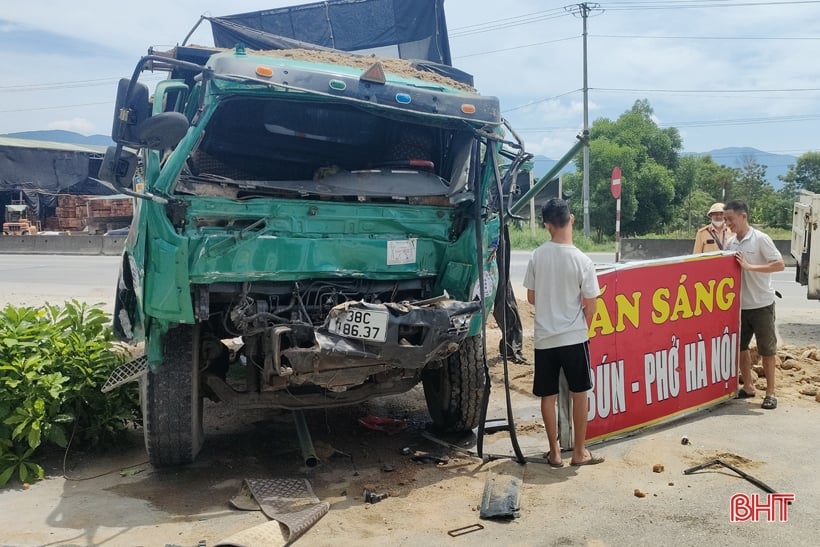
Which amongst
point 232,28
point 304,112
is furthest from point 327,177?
point 232,28

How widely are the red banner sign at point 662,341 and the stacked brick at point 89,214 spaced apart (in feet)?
79.9

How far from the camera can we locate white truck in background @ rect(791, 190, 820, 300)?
8773 millimetres

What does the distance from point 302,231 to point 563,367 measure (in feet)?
6.10

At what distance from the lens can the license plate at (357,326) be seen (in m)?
4.11

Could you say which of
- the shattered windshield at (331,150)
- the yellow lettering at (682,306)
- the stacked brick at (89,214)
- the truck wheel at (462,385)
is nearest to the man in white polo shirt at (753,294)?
the yellow lettering at (682,306)

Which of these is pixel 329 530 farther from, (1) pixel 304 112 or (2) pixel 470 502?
(1) pixel 304 112

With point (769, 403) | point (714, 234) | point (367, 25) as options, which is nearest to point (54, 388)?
point (367, 25)

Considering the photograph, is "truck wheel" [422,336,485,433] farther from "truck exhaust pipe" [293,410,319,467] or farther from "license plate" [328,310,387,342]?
"license plate" [328,310,387,342]

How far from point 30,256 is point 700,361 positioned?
74.6 feet

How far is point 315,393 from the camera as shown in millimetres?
4773

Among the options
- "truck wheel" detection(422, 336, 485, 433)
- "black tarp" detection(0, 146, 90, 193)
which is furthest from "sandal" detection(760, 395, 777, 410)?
"black tarp" detection(0, 146, 90, 193)

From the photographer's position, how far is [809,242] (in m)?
8.93

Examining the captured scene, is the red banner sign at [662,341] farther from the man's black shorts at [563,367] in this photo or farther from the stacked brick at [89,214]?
the stacked brick at [89,214]

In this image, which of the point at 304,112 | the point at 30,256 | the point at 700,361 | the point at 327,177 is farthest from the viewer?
the point at 30,256
